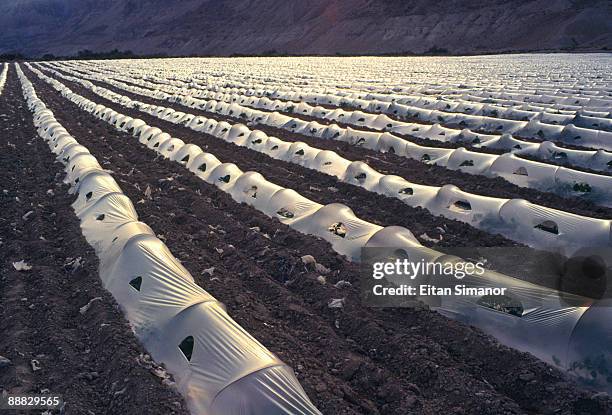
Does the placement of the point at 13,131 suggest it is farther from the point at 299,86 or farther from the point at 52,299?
the point at 299,86

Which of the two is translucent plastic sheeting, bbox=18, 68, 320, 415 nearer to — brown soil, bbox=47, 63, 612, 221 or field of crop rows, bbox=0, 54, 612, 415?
field of crop rows, bbox=0, 54, 612, 415

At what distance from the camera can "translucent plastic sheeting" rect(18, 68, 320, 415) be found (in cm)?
474

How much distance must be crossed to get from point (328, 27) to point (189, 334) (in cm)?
8096

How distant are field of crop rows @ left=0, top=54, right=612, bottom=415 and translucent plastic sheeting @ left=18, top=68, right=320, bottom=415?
0.07 ft

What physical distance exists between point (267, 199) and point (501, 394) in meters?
5.95

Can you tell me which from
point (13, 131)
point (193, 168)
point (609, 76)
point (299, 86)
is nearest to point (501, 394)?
point (193, 168)

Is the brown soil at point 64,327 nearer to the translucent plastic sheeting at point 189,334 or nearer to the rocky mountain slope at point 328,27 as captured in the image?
the translucent plastic sheeting at point 189,334

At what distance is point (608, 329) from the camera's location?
510cm

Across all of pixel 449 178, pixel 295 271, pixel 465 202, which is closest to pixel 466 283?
pixel 295 271

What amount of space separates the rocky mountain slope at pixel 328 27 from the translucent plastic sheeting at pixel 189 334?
60.5m

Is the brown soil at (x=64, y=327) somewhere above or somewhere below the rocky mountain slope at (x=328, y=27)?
below

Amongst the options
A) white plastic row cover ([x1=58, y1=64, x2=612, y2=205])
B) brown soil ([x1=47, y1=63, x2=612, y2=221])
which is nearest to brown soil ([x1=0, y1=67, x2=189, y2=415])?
brown soil ([x1=47, y1=63, x2=612, y2=221])

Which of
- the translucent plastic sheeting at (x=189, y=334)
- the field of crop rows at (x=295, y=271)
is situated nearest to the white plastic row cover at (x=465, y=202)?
the field of crop rows at (x=295, y=271)

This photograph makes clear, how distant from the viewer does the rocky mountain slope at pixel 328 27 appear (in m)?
62.2
